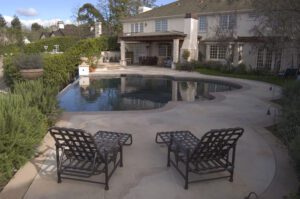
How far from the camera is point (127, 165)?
4848 millimetres

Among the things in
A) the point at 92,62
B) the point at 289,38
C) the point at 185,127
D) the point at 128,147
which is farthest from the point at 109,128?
the point at 92,62

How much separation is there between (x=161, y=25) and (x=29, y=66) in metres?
22.3

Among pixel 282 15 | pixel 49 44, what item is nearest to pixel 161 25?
pixel 49 44

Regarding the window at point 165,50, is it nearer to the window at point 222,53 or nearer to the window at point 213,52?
the window at point 213,52

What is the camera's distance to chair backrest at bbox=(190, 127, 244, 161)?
3.92 m

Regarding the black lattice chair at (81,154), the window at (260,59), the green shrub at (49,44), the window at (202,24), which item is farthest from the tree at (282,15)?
the green shrub at (49,44)

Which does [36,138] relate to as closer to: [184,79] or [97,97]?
[97,97]

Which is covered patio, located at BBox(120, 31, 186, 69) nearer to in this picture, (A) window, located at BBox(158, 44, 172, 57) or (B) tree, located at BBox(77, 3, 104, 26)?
(A) window, located at BBox(158, 44, 172, 57)

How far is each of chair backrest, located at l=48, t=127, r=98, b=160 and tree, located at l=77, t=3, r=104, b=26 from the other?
155 ft

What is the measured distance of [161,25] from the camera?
99.1ft

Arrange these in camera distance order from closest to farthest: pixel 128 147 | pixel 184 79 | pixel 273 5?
pixel 128 147
pixel 273 5
pixel 184 79

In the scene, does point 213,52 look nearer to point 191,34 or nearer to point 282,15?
point 191,34

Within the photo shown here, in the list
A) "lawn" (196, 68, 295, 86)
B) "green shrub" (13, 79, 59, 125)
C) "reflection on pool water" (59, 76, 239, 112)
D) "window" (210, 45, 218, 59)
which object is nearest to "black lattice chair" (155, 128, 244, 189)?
"green shrub" (13, 79, 59, 125)

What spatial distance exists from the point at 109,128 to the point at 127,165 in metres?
2.36
